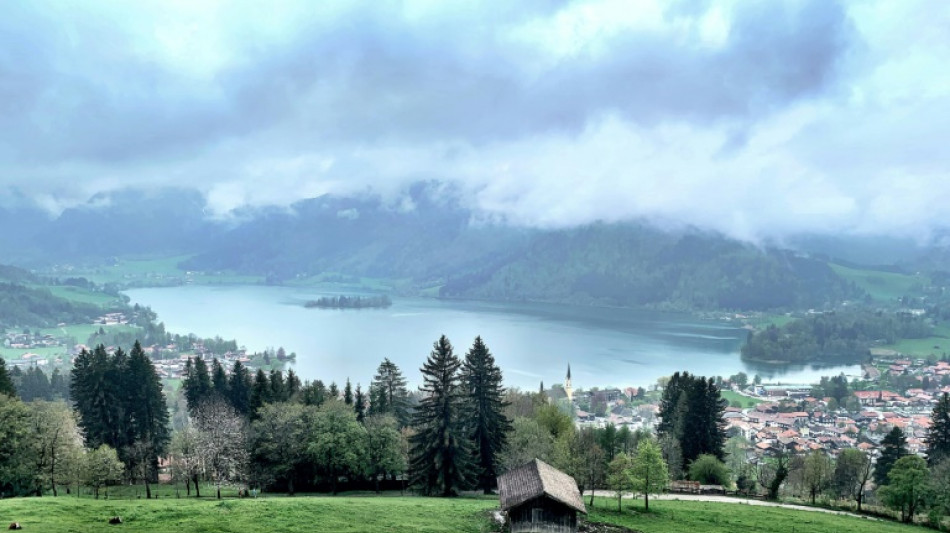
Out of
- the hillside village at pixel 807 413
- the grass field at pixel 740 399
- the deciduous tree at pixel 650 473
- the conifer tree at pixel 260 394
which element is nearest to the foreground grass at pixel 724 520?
the deciduous tree at pixel 650 473

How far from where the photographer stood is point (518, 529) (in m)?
31.0

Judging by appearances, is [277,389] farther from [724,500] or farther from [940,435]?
[940,435]

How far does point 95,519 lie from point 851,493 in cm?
6680

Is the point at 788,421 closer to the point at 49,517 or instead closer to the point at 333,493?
the point at 333,493

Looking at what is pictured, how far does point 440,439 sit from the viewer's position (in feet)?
147

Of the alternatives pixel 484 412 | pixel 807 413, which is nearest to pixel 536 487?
pixel 484 412

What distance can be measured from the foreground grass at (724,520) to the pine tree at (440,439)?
10450mm

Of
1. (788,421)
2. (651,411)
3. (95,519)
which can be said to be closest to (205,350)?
(651,411)

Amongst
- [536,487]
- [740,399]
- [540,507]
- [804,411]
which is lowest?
[804,411]

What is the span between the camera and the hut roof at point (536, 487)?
30766 mm

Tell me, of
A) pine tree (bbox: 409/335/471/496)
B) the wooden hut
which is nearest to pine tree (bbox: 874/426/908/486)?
pine tree (bbox: 409/335/471/496)

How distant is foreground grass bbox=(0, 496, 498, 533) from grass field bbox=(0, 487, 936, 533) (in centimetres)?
4

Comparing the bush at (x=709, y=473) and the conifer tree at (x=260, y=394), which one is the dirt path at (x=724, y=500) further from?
the conifer tree at (x=260, y=394)

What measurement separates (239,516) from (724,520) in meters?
28.0
